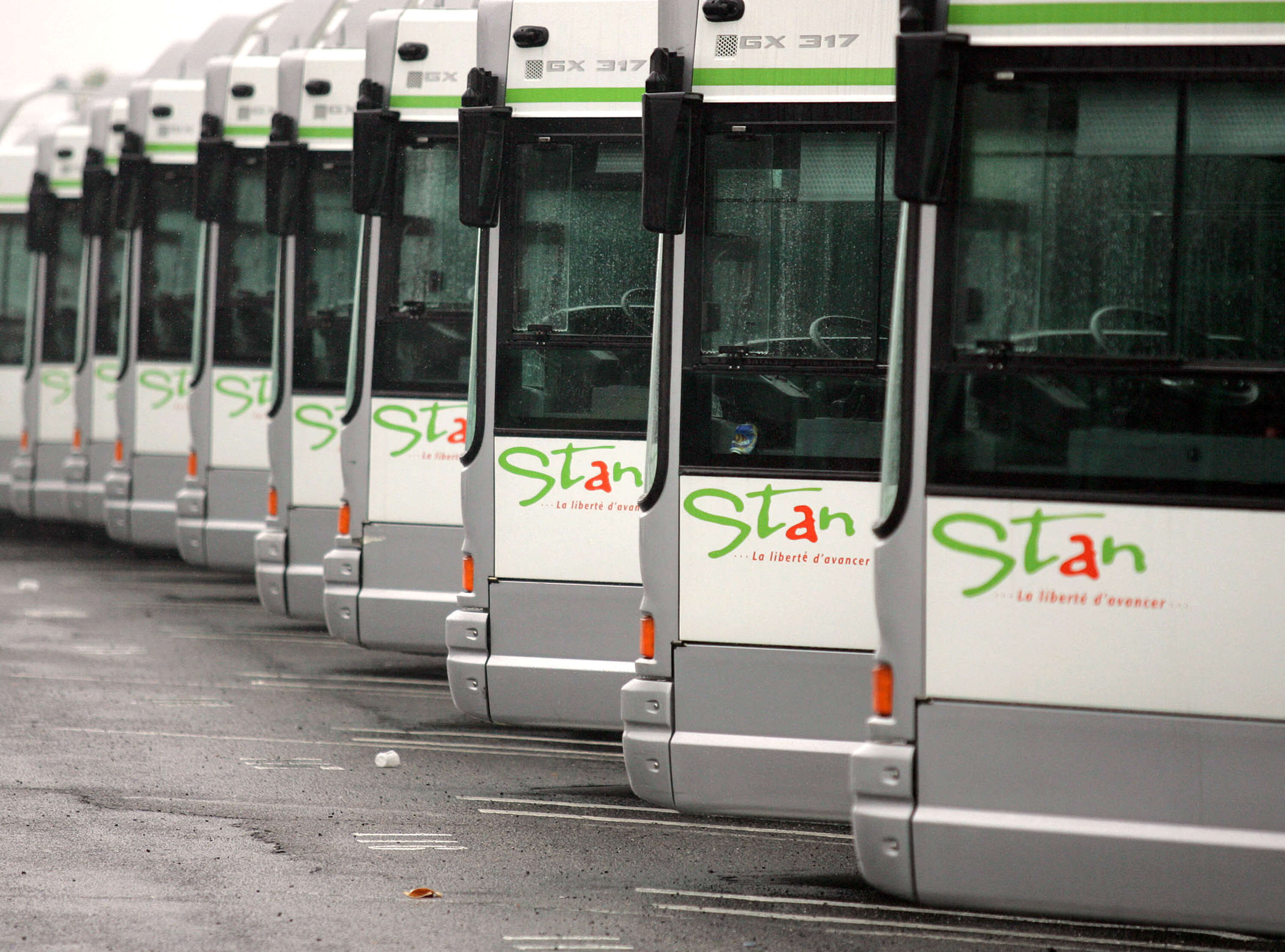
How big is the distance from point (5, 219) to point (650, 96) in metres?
16.0

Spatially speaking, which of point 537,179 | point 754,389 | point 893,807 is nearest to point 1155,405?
point 893,807

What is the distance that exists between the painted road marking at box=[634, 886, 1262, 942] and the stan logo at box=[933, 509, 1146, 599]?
157 cm

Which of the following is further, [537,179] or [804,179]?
[537,179]

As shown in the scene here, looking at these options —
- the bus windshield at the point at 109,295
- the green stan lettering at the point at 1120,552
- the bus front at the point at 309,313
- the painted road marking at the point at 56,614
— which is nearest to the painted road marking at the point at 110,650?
the bus front at the point at 309,313

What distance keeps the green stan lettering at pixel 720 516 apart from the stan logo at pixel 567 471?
153 cm

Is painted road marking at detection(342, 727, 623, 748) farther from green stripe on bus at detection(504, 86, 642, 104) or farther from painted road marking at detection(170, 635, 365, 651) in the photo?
painted road marking at detection(170, 635, 365, 651)

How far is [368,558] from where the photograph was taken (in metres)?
11.8

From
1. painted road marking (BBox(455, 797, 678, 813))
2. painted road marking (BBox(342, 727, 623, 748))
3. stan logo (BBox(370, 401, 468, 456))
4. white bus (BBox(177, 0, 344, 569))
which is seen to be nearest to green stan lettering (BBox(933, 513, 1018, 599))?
painted road marking (BBox(455, 797, 678, 813))

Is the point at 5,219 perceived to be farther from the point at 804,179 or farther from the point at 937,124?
the point at 937,124

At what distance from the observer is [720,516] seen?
25.8 ft

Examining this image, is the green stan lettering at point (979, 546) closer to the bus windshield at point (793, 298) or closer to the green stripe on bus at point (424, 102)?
the bus windshield at point (793, 298)

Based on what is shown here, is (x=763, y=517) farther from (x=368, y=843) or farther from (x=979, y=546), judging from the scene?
(x=368, y=843)

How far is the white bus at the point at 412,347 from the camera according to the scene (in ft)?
37.7

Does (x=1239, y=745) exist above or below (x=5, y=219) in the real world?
below
